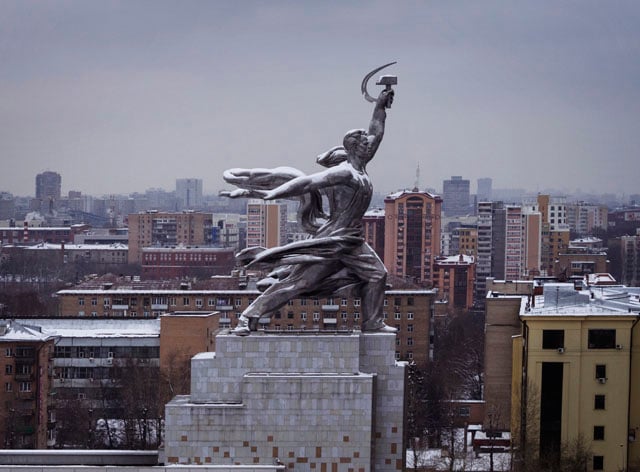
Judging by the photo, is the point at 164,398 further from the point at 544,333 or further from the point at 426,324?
the point at 426,324

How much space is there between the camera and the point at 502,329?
109 feet

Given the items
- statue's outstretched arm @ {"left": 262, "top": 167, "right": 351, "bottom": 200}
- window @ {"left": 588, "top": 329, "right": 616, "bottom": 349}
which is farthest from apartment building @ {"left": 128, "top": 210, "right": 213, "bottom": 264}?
statue's outstretched arm @ {"left": 262, "top": 167, "right": 351, "bottom": 200}

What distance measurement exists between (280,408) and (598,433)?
1720 centimetres

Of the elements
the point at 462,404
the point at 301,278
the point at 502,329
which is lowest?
the point at 462,404

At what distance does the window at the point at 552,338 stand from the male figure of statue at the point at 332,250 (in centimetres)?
1576

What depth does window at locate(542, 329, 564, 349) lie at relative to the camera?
2702 cm

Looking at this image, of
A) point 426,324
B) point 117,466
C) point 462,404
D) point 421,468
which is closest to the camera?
point 117,466

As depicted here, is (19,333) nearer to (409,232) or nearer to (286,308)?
(286,308)

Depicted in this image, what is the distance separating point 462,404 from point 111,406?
9.12 meters

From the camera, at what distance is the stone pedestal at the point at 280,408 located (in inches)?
440

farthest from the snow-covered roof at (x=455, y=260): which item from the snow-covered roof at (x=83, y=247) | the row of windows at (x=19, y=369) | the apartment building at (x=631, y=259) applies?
the row of windows at (x=19, y=369)

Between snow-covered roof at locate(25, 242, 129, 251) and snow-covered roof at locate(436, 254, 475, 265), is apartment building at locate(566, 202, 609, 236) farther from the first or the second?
snow-covered roof at locate(436, 254, 475, 265)

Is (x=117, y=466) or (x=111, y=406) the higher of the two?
(x=117, y=466)

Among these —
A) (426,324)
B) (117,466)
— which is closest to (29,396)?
(426,324)
